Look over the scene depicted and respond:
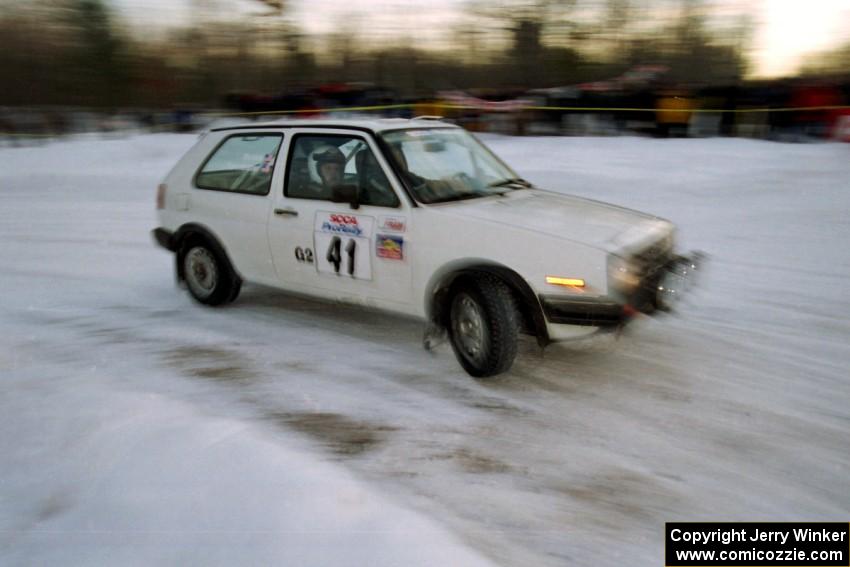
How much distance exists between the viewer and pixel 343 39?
85.7ft

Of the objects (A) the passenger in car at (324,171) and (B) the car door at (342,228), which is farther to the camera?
(A) the passenger in car at (324,171)

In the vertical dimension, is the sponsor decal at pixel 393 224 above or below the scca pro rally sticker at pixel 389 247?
above

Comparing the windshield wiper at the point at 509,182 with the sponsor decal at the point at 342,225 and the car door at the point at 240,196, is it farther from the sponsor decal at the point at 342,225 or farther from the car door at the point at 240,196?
the car door at the point at 240,196

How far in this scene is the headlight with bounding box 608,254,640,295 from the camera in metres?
3.97

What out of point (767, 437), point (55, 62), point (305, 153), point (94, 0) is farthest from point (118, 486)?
point (94, 0)

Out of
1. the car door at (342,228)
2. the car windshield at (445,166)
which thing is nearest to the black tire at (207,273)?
the car door at (342,228)

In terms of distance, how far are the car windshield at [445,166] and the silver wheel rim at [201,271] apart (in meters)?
2.09

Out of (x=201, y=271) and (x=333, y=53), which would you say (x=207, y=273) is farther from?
(x=333, y=53)

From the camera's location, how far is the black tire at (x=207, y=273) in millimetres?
5945

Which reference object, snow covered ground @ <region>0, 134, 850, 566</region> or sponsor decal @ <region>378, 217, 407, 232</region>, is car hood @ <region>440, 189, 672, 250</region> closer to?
sponsor decal @ <region>378, 217, 407, 232</region>

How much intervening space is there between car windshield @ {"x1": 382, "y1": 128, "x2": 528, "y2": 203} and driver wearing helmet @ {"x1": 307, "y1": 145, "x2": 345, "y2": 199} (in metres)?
0.41

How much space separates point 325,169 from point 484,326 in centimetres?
172

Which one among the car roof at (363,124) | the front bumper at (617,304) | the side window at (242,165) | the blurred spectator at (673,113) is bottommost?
the front bumper at (617,304)

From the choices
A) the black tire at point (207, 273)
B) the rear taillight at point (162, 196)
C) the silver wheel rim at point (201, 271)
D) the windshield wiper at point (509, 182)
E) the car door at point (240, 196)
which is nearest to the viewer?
the windshield wiper at point (509, 182)
